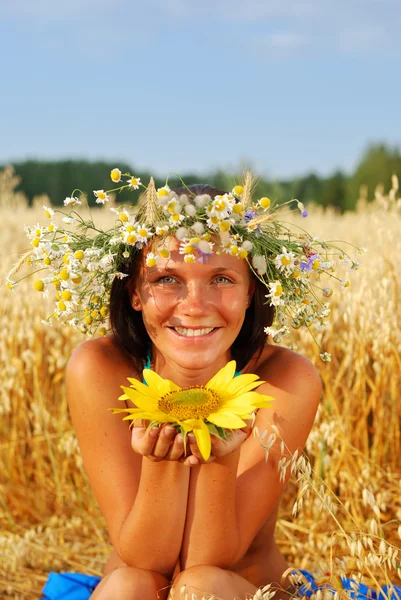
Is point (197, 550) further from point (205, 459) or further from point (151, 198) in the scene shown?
point (151, 198)

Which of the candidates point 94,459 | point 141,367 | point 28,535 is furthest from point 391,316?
point 28,535

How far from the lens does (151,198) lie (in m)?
1.71

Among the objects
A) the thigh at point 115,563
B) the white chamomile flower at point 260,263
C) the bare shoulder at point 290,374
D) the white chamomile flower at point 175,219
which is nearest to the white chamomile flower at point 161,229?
the white chamomile flower at point 175,219

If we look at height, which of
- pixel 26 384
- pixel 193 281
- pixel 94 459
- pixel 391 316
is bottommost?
pixel 26 384

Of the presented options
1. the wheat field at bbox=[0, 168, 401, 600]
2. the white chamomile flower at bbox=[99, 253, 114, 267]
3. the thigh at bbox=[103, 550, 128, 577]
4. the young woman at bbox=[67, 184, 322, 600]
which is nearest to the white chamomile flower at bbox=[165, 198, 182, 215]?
the young woman at bbox=[67, 184, 322, 600]

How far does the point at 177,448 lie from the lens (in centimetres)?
145

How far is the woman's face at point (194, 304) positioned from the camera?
5.85ft

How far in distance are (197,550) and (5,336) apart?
7.22 feet

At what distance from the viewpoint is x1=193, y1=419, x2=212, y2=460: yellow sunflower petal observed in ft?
4.48

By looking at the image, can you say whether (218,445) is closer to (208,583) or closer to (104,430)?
(208,583)

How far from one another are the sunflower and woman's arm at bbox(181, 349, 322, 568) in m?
0.22

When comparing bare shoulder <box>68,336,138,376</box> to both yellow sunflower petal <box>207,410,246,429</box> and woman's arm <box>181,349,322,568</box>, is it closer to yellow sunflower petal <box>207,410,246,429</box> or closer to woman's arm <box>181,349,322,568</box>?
woman's arm <box>181,349,322,568</box>

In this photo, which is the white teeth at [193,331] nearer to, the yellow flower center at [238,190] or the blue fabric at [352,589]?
the yellow flower center at [238,190]

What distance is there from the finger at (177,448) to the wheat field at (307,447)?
1387 millimetres
